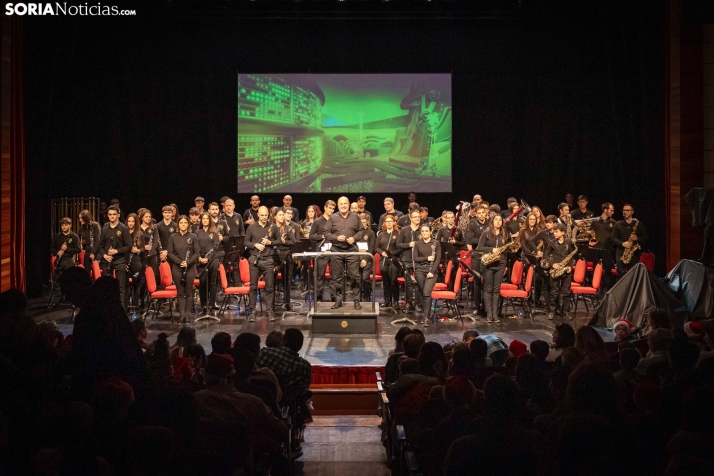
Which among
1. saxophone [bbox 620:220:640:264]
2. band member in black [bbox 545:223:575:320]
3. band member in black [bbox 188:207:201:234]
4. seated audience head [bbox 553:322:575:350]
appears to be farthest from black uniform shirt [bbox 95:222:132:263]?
saxophone [bbox 620:220:640:264]

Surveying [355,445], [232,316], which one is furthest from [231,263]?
[355,445]

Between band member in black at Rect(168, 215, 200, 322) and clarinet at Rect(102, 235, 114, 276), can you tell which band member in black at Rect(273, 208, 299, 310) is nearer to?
band member in black at Rect(168, 215, 200, 322)

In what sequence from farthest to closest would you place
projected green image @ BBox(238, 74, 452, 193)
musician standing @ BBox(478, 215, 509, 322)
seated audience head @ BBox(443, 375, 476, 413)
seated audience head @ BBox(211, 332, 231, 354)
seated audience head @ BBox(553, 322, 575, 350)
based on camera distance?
1. projected green image @ BBox(238, 74, 452, 193)
2. musician standing @ BBox(478, 215, 509, 322)
3. seated audience head @ BBox(553, 322, 575, 350)
4. seated audience head @ BBox(211, 332, 231, 354)
5. seated audience head @ BBox(443, 375, 476, 413)

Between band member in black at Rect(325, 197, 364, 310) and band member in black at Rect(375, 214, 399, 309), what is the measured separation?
0.43 meters

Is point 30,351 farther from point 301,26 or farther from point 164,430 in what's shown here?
point 301,26

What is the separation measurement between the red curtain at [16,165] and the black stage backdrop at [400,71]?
3772 mm

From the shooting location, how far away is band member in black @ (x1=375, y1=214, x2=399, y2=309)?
492 inches

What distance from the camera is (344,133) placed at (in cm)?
1731

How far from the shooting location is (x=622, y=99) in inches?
671

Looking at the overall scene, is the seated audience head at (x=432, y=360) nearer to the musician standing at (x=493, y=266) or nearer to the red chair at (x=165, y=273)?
the musician standing at (x=493, y=266)

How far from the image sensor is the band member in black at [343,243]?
12195mm

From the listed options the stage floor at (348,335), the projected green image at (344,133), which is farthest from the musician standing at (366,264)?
the projected green image at (344,133)

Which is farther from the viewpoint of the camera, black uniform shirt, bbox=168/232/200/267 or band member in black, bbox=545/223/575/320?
band member in black, bbox=545/223/575/320

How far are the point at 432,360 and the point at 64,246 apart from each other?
346 inches
